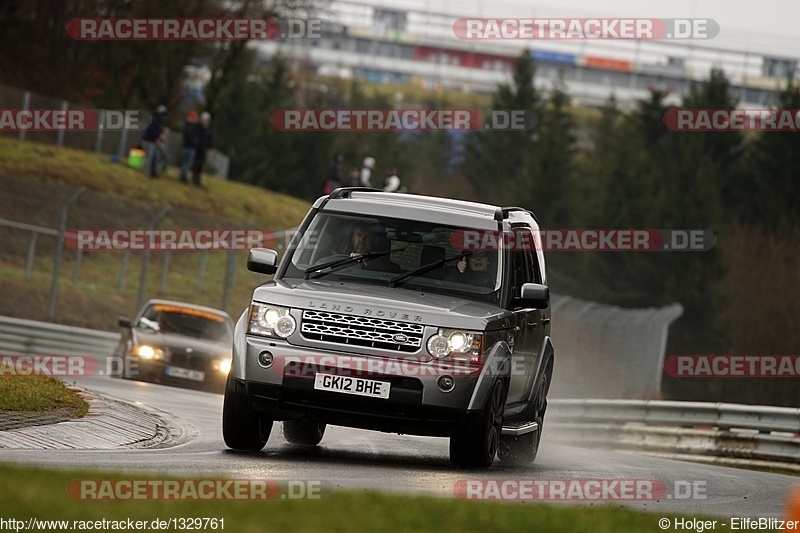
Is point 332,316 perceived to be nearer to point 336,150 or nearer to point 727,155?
point 336,150

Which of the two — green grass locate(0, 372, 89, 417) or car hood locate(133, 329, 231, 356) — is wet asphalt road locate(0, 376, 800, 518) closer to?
green grass locate(0, 372, 89, 417)


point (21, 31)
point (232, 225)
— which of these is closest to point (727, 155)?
point (21, 31)

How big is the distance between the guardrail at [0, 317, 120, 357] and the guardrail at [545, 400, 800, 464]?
1045 cm

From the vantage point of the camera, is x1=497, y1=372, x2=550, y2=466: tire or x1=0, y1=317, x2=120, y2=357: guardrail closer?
x1=497, y1=372, x2=550, y2=466: tire

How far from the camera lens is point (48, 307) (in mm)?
34000

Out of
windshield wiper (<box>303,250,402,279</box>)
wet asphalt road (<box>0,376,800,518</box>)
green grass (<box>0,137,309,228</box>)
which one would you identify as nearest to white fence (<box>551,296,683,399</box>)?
wet asphalt road (<box>0,376,800,518</box>)

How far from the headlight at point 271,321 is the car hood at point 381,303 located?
60 mm

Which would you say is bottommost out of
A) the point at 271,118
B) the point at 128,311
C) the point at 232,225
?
the point at 128,311

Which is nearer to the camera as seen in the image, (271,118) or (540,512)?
(540,512)

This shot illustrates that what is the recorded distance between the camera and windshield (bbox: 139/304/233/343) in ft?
79.2

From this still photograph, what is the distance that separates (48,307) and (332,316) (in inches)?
941

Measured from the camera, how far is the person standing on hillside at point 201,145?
4616 cm

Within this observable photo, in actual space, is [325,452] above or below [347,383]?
below

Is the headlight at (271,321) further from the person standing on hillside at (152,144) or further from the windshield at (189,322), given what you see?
the person standing on hillside at (152,144)
